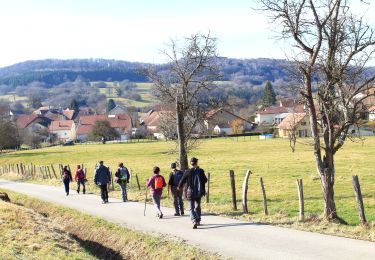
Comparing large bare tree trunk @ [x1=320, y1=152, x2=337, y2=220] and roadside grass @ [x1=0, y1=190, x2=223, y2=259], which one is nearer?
roadside grass @ [x1=0, y1=190, x2=223, y2=259]

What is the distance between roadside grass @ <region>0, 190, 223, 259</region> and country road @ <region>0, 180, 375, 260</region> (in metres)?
0.46

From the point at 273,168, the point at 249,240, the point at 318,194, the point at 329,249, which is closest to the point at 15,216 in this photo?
the point at 249,240

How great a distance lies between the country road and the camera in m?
11.4

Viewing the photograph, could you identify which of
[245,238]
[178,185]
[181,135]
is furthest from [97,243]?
[181,135]

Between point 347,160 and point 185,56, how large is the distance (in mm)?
29642

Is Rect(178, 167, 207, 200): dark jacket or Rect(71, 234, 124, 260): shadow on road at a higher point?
Rect(178, 167, 207, 200): dark jacket

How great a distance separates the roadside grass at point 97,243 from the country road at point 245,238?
46cm

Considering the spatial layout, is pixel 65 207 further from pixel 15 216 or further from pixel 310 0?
pixel 310 0

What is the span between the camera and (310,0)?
45.0ft

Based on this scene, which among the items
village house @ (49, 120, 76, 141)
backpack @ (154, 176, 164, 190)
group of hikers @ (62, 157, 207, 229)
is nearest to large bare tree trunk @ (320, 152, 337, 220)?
group of hikers @ (62, 157, 207, 229)

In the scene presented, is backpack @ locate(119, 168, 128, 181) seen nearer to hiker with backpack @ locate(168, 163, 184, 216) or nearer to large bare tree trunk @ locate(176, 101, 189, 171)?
large bare tree trunk @ locate(176, 101, 189, 171)

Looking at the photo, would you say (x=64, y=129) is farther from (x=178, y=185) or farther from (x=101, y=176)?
(x=178, y=185)

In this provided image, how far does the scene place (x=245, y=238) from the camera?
13148mm

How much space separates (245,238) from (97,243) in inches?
193
